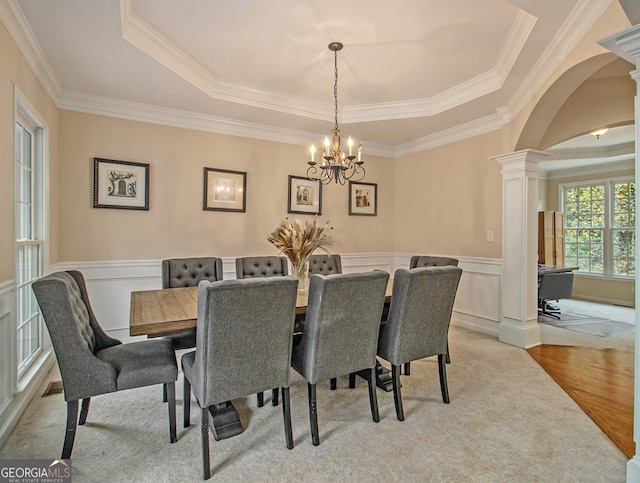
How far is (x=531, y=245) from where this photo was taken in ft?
11.9

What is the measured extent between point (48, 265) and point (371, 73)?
3422 mm

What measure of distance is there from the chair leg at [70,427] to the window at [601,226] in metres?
7.75

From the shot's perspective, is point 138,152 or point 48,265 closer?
point 48,265

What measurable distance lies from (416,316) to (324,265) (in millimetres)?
1678

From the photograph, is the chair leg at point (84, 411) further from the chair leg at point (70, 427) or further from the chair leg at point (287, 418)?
the chair leg at point (287, 418)

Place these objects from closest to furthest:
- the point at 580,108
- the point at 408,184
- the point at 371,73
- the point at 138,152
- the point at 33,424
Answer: the point at 33,424 → the point at 371,73 → the point at 580,108 → the point at 138,152 → the point at 408,184

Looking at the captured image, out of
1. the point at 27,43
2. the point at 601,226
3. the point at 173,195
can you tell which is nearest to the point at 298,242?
the point at 173,195

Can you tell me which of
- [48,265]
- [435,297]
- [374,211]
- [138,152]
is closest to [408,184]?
[374,211]

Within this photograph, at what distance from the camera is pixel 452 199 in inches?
177

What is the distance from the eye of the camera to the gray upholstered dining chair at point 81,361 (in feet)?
5.43

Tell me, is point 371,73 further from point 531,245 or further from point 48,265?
point 48,265

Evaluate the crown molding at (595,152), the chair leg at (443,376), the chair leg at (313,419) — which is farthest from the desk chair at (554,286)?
the chair leg at (313,419)

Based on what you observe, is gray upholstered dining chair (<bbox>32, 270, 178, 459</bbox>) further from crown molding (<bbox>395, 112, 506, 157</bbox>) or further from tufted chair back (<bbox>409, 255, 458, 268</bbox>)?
crown molding (<bbox>395, 112, 506, 157</bbox>)

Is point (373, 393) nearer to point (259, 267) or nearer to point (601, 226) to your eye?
point (259, 267)
